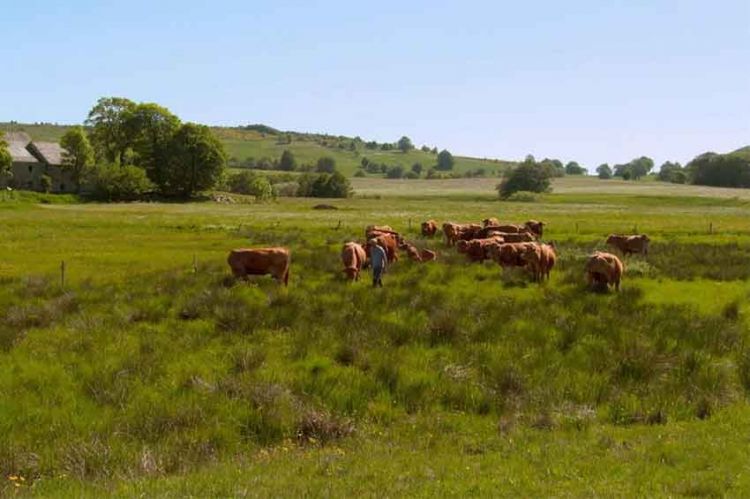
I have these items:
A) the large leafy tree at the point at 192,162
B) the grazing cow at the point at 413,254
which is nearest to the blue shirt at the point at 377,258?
the grazing cow at the point at 413,254

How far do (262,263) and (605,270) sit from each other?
37.1 feet

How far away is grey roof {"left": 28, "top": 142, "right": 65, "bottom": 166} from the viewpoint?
116 m

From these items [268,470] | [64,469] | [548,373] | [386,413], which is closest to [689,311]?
[548,373]

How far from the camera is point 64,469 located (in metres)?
10.8

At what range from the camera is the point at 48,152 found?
385 feet

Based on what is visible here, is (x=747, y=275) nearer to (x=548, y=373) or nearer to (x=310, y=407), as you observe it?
(x=548, y=373)

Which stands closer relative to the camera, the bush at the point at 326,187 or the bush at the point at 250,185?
the bush at the point at 250,185

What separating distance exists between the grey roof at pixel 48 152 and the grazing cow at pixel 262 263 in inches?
3994

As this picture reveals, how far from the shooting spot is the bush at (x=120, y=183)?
317 ft

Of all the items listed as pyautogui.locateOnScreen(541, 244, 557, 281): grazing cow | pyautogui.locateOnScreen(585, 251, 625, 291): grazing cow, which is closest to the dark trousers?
pyautogui.locateOnScreen(541, 244, 557, 281): grazing cow

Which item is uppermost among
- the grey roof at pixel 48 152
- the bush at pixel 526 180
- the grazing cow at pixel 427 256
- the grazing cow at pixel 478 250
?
the grey roof at pixel 48 152

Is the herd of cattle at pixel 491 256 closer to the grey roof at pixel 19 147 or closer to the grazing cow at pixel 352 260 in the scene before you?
the grazing cow at pixel 352 260

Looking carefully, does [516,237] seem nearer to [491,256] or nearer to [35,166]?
[491,256]

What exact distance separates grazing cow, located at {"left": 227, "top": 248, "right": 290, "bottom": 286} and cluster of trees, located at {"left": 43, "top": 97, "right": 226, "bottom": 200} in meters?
76.4
